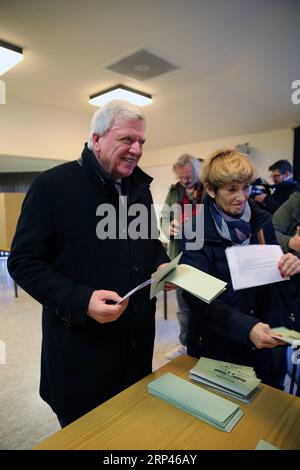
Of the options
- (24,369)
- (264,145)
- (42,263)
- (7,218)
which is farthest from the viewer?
(264,145)

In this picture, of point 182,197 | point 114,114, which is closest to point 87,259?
point 114,114

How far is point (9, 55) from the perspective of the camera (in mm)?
2834

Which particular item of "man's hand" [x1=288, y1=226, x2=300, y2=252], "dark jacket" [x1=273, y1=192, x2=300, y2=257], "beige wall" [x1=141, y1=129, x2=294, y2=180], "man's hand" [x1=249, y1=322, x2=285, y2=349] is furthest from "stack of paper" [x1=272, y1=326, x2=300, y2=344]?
"beige wall" [x1=141, y1=129, x2=294, y2=180]

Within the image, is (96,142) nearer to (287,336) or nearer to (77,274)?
(77,274)

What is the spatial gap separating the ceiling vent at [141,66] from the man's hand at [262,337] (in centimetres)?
279

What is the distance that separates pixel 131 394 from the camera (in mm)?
880

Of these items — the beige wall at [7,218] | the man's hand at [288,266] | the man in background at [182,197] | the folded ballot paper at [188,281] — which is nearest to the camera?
the folded ballot paper at [188,281]

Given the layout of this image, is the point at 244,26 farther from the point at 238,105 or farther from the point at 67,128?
the point at 67,128

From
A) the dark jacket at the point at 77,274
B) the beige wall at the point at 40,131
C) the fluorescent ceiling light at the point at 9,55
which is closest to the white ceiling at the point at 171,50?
the fluorescent ceiling light at the point at 9,55

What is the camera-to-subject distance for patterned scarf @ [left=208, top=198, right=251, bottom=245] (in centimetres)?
109

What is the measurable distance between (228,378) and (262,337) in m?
0.17

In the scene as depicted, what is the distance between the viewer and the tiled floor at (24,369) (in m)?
1.80

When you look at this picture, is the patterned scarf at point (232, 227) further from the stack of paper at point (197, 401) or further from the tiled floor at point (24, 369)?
the tiled floor at point (24, 369)

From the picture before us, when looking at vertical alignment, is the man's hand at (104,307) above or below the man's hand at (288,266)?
below
